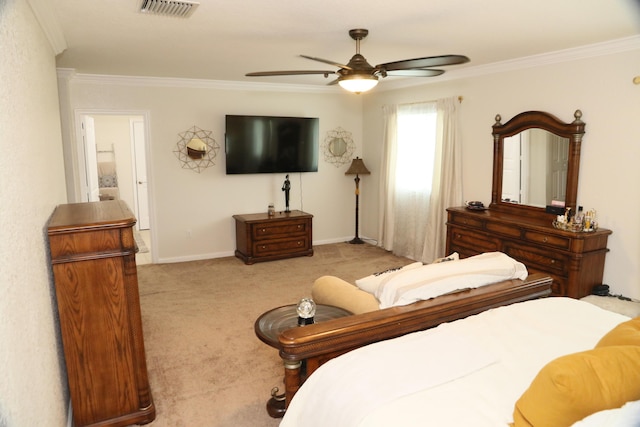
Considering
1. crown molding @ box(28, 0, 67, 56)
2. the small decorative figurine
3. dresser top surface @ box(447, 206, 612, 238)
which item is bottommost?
dresser top surface @ box(447, 206, 612, 238)

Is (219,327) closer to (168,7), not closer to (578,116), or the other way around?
(168,7)

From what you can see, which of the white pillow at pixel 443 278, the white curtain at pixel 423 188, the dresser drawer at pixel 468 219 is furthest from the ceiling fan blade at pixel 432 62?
the white curtain at pixel 423 188

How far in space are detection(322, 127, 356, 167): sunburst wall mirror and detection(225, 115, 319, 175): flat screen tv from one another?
0.89 ft

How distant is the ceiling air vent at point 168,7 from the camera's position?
102 inches

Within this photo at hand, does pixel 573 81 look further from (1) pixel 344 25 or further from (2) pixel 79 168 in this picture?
(2) pixel 79 168

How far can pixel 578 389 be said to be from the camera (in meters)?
1.23

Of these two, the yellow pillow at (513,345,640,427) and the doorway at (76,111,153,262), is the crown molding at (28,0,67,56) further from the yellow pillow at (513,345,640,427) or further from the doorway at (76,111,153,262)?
the doorway at (76,111,153,262)

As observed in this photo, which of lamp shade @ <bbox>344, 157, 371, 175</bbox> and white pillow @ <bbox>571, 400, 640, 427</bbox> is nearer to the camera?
white pillow @ <bbox>571, 400, 640, 427</bbox>

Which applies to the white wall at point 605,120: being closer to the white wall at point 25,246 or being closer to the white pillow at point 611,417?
the white pillow at point 611,417

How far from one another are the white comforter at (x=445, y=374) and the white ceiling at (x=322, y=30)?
1.75 m

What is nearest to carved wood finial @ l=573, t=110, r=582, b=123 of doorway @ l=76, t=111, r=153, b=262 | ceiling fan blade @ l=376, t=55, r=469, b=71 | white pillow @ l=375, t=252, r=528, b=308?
ceiling fan blade @ l=376, t=55, r=469, b=71

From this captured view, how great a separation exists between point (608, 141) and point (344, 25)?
2557 millimetres

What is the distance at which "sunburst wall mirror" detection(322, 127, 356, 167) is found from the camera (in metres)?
6.63

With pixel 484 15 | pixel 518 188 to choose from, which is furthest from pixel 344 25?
pixel 518 188
